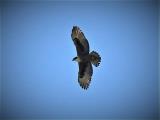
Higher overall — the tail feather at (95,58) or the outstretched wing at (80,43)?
the outstretched wing at (80,43)

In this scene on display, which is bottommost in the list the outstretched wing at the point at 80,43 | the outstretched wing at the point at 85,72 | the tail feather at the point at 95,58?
the outstretched wing at the point at 85,72

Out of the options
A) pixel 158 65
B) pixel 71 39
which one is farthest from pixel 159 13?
pixel 71 39

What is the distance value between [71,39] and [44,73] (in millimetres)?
343

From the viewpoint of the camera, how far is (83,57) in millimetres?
1984

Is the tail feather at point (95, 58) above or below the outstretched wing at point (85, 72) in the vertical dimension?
above

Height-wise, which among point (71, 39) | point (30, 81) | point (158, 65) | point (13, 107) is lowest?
point (13, 107)

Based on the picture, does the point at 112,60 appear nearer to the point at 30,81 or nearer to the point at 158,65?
the point at 158,65

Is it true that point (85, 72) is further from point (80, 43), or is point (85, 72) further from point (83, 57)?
point (80, 43)

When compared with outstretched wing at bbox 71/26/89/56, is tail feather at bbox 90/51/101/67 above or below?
below

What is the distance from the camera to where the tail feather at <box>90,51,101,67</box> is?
198cm

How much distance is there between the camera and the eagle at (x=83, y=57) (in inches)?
77.9

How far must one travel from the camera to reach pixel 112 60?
7.04 ft

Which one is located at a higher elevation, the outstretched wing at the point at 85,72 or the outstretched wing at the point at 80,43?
the outstretched wing at the point at 80,43

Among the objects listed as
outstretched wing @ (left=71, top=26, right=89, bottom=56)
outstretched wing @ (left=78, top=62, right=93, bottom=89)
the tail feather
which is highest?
outstretched wing @ (left=71, top=26, right=89, bottom=56)
